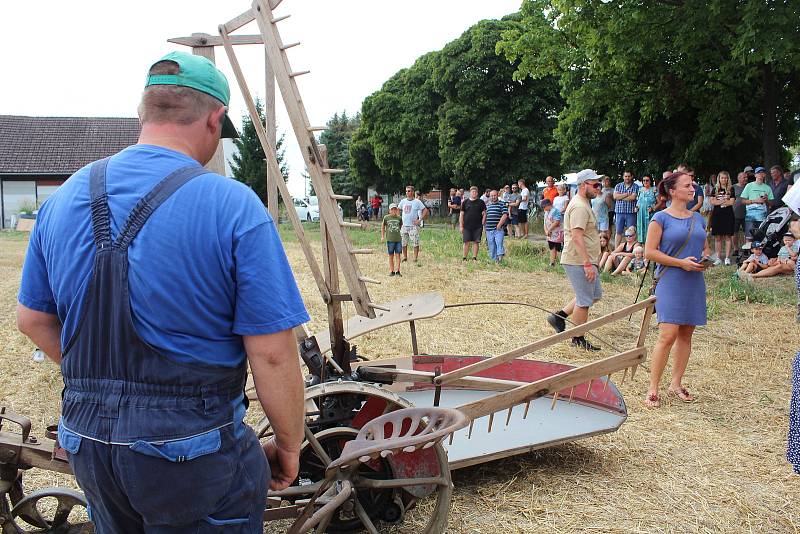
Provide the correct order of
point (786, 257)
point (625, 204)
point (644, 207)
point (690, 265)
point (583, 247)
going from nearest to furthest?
point (690, 265)
point (583, 247)
point (786, 257)
point (644, 207)
point (625, 204)

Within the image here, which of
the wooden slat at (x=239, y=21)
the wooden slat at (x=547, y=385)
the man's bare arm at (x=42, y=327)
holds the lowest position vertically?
the wooden slat at (x=547, y=385)

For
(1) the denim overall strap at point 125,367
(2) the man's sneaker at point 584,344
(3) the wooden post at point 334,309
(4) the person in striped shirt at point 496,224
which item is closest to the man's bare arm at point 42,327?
(1) the denim overall strap at point 125,367

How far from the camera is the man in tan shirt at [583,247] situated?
6332mm

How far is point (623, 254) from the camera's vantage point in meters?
12.2

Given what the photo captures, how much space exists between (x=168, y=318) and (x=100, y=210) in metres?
0.31

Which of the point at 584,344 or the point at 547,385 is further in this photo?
the point at 584,344

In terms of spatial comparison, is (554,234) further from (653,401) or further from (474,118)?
(474,118)

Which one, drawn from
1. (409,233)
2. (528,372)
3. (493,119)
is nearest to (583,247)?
(528,372)

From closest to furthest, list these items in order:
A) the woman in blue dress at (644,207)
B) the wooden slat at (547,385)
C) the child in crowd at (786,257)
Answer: the wooden slat at (547,385) < the child in crowd at (786,257) < the woman in blue dress at (644,207)

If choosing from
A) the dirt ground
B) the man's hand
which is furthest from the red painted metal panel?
the man's hand

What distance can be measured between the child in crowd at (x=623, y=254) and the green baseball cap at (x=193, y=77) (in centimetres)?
1097

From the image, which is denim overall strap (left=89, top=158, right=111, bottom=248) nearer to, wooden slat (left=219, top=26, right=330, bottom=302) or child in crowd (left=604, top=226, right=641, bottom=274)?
wooden slat (left=219, top=26, right=330, bottom=302)

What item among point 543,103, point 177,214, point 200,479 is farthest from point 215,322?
point 543,103

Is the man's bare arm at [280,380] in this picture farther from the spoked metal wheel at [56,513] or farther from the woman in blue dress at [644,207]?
the woman in blue dress at [644,207]
